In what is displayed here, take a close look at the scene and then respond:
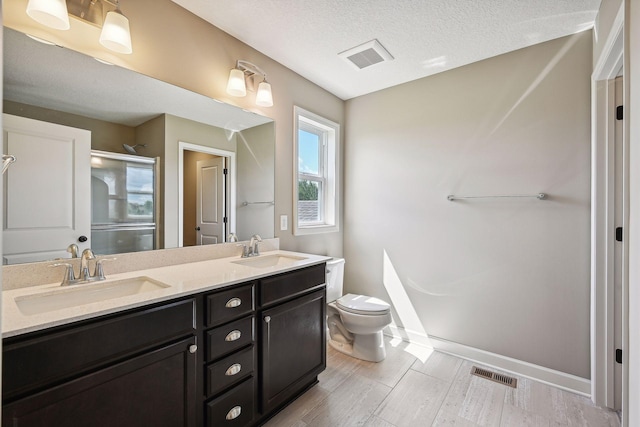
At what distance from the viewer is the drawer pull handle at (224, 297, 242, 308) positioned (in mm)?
1392

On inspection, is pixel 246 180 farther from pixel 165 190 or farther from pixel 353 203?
pixel 353 203

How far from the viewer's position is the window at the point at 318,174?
9.14 ft

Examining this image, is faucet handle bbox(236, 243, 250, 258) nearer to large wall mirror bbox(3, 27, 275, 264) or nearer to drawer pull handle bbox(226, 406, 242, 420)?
large wall mirror bbox(3, 27, 275, 264)

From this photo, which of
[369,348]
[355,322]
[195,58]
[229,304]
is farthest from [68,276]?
[369,348]

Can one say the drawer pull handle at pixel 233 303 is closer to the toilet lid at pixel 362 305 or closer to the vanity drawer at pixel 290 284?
the vanity drawer at pixel 290 284

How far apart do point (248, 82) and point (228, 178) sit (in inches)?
28.0

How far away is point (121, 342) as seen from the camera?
3.48 ft

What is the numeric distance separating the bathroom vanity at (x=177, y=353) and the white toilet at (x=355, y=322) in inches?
18.1

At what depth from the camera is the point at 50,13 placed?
4.02ft

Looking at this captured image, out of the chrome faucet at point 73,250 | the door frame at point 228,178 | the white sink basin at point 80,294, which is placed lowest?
the white sink basin at point 80,294

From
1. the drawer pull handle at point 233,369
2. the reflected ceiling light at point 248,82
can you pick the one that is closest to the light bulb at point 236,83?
the reflected ceiling light at point 248,82

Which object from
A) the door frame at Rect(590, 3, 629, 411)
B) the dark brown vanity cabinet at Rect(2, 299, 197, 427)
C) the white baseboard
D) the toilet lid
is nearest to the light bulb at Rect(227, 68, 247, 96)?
the dark brown vanity cabinet at Rect(2, 299, 197, 427)

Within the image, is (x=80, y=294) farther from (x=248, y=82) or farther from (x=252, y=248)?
(x=248, y=82)

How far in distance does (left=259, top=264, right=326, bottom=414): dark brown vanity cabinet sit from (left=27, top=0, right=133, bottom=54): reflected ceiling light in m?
1.38
